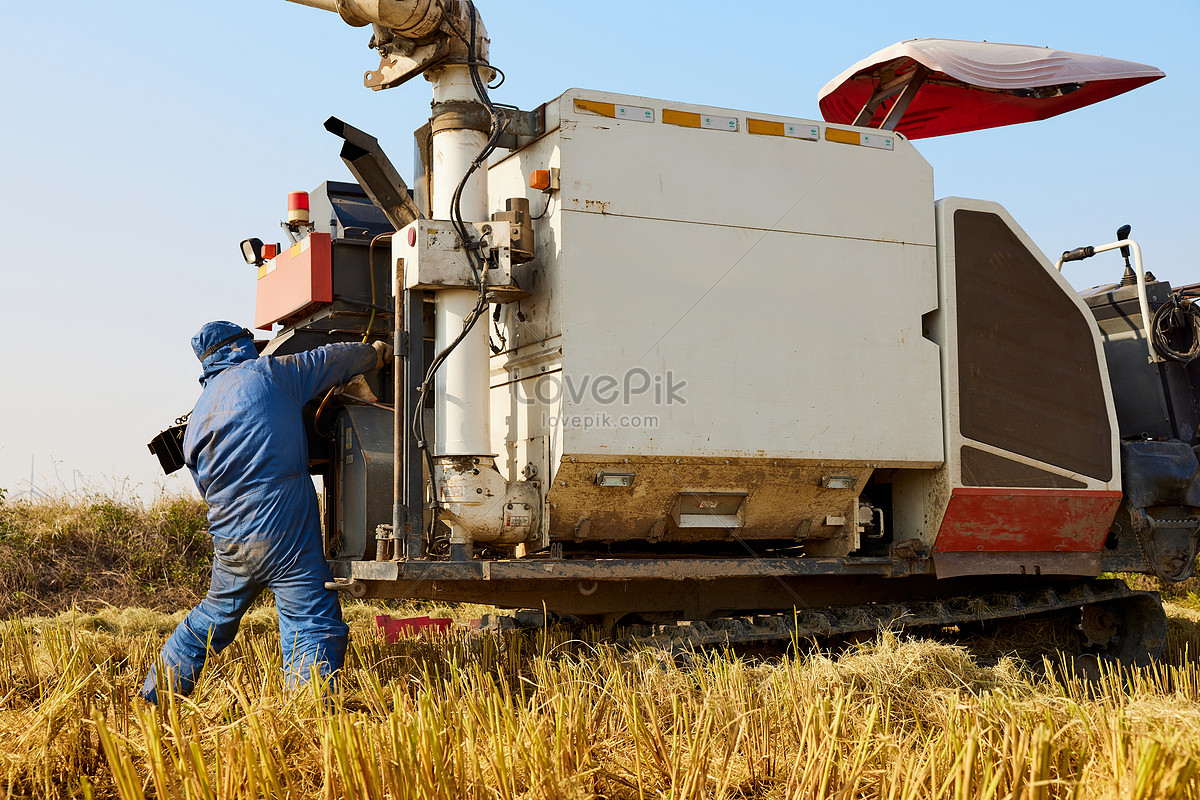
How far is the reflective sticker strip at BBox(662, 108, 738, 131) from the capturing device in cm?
536

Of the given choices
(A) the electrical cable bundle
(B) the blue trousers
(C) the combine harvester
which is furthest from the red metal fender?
(A) the electrical cable bundle

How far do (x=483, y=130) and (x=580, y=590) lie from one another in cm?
239

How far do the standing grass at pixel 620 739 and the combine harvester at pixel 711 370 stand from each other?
0.90 meters

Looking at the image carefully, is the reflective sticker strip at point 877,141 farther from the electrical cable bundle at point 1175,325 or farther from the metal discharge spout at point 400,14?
the metal discharge spout at point 400,14

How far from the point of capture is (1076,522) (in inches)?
244

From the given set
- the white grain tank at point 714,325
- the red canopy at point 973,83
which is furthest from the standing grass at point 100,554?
the red canopy at point 973,83

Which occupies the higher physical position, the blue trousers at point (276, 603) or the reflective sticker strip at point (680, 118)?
the reflective sticker strip at point (680, 118)

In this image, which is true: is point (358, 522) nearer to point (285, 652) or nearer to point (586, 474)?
point (285, 652)

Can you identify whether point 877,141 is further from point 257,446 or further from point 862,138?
point 257,446

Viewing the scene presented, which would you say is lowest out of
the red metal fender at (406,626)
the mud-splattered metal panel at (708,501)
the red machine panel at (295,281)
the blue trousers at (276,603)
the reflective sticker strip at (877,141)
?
the red metal fender at (406,626)

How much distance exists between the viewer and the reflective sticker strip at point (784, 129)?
553cm

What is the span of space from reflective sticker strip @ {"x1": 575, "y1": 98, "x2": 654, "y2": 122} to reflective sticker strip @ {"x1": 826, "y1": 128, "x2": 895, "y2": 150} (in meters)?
1.05

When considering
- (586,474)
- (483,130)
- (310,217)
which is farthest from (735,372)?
(310,217)

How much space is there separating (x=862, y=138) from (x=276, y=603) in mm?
3870
